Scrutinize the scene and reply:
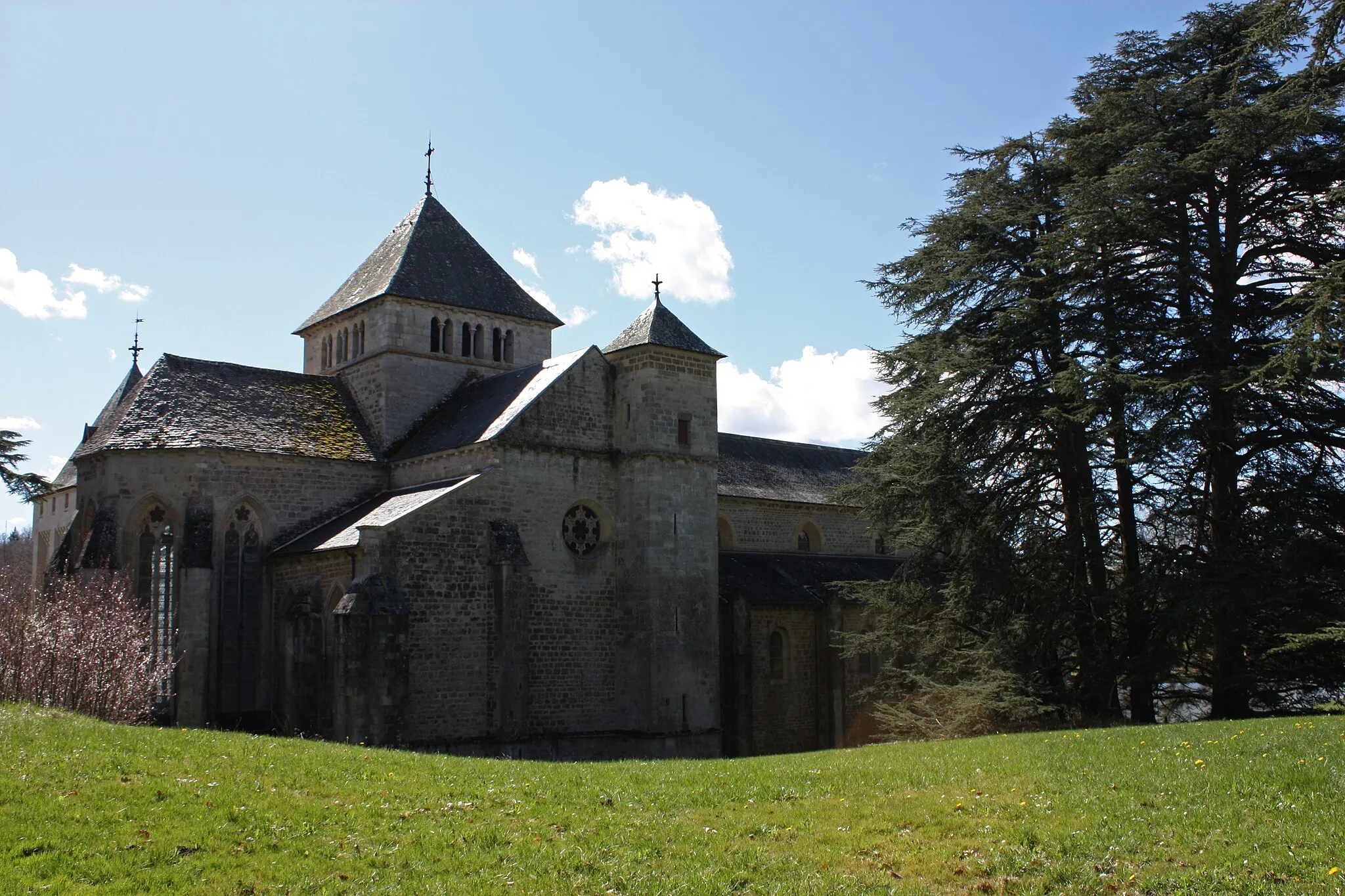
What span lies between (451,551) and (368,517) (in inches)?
92.2

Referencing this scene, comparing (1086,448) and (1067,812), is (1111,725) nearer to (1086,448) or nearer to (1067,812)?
(1086,448)

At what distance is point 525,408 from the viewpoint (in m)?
24.7

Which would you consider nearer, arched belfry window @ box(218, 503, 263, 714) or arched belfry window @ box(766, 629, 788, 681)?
arched belfry window @ box(218, 503, 263, 714)

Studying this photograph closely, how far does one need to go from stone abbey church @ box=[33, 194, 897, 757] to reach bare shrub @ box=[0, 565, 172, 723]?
2.75m

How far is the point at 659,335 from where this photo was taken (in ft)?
86.6

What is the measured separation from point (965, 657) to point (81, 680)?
16255 millimetres

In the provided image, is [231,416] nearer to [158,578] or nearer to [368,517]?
[158,578]

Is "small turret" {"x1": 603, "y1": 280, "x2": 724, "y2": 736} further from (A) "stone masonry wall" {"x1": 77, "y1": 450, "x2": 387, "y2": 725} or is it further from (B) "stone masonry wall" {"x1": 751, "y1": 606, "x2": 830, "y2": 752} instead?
(A) "stone masonry wall" {"x1": 77, "y1": 450, "x2": 387, "y2": 725}

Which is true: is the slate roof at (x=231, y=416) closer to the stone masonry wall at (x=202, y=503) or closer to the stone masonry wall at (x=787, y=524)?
the stone masonry wall at (x=202, y=503)

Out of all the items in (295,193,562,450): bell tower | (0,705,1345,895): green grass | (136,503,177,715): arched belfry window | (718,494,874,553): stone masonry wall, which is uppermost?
(295,193,562,450): bell tower

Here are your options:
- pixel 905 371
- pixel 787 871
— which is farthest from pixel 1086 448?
pixel 787 871

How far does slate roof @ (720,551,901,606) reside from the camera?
2902 centimetres

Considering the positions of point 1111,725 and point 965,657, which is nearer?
point 1111,725

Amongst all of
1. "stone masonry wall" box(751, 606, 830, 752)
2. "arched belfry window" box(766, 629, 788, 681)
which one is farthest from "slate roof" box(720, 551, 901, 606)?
"arched belfry window" box(766, 629, 788, 681)
